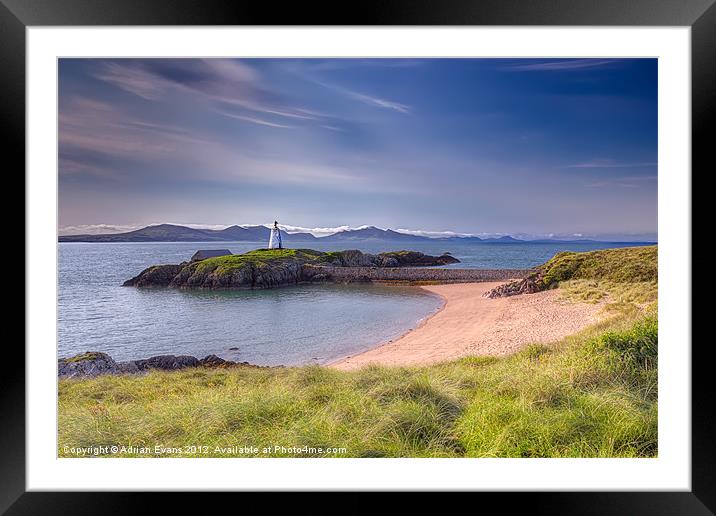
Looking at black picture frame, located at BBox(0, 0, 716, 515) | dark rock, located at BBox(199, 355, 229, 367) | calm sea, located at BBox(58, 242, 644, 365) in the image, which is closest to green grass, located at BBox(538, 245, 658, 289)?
calm sea, located at BBox(58, 242, 644, 365)

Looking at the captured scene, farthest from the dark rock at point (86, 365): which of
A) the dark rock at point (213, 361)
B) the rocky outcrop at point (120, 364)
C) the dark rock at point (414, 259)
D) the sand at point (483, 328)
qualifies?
the dark rock at point (414, 259)

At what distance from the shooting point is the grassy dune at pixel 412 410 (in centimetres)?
208

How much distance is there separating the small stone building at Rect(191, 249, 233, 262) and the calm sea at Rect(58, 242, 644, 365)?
0.23ft

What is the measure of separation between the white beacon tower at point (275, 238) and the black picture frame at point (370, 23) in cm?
178

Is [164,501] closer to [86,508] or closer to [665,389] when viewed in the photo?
[86,508]

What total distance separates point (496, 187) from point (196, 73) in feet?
9.02

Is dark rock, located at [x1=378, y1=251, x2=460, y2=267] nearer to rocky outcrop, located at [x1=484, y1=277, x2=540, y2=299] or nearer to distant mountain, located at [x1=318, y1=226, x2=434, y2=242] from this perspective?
distant mountain, located at [x1=318, y1=226, x2=434, y2=242]

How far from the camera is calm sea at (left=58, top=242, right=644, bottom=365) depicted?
3.01 m

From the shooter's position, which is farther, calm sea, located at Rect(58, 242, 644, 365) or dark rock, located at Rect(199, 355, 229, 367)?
dark rock, located at Rect(199, 355, 229, 367)

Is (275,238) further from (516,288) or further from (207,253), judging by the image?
(516,288)

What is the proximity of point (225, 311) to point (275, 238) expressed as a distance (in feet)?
3.25

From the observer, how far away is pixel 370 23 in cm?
167

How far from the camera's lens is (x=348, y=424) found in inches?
87.2

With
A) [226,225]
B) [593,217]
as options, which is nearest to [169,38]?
[226,225]
